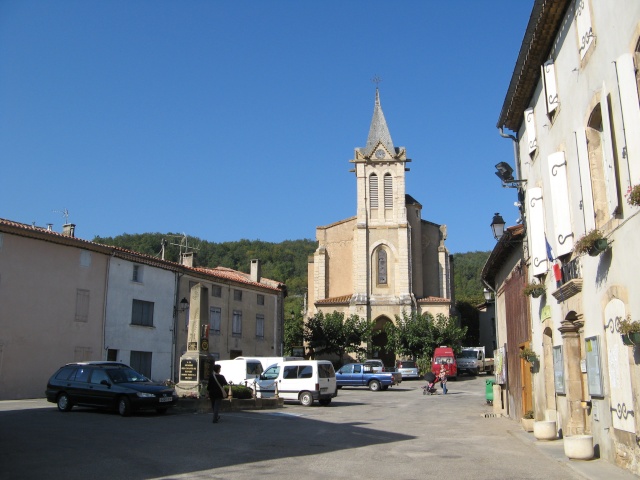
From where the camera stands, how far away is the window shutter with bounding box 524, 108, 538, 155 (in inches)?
597

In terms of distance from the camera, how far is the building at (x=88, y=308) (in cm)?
2625

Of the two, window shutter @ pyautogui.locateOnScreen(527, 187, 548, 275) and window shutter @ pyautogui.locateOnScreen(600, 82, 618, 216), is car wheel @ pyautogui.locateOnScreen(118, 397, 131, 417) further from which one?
window shutter @ pyautogui.locateOnScreen(600, 82, 618, 216)

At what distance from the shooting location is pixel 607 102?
9.33 metres

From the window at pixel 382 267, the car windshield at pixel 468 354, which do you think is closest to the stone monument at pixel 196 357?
the car windshield at pixel 468 354

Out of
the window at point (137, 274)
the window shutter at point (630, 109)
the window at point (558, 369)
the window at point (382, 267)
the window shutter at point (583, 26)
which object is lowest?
the window at point (558, 369)

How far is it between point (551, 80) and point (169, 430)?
11.3 meters

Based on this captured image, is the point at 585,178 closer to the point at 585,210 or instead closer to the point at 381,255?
the point at 585,210

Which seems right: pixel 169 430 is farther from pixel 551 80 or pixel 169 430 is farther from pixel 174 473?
pixel 551 80

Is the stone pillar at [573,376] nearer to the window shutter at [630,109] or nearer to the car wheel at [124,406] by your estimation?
the window shutter at [630,109]

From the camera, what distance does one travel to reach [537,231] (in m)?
14.0

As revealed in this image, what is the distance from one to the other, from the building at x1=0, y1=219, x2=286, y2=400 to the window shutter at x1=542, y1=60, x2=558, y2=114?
1375 centimetres

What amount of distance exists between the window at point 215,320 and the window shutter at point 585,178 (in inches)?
1173

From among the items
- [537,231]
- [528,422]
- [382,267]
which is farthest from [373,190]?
[537,231]

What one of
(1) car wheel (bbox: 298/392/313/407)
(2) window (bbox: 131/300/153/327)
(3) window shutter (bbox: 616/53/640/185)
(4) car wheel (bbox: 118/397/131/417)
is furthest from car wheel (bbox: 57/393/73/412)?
(3) window shutter (bbox: 616/53/640/185)
